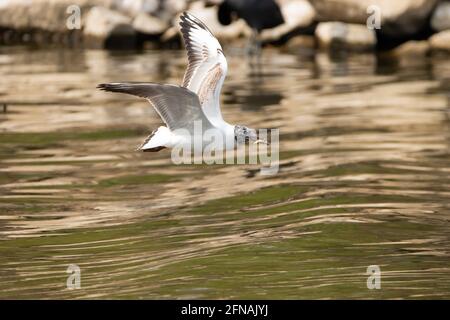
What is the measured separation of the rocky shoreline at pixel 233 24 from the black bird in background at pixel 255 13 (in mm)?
226

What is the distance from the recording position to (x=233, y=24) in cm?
2875

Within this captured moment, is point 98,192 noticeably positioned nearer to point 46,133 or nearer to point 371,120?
point 46,133

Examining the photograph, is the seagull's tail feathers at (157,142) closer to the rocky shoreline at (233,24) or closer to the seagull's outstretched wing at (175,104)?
the seagull's outstretched wing at (175,104)

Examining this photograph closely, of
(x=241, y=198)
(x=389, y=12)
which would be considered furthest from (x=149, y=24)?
(x=241, y=198)

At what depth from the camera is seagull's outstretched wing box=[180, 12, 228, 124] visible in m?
12.6

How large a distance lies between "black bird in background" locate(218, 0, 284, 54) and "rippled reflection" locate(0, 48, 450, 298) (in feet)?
13.7

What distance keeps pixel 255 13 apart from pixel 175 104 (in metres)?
15.7

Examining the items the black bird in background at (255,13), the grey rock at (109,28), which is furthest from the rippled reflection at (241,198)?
the grey rock at (109,28)

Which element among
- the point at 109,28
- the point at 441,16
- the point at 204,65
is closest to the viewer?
the point at 204,65

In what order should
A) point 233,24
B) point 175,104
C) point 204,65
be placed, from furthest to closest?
point 233,24, point 204,65, point 175,104

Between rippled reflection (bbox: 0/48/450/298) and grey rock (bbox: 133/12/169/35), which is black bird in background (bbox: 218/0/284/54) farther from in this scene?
rippled reflection (bbox: 0/48/450/298)

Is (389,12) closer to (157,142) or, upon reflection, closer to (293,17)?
(293,17)

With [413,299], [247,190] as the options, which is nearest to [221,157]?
[247,190]

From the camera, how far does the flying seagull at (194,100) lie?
11805 millimetres
